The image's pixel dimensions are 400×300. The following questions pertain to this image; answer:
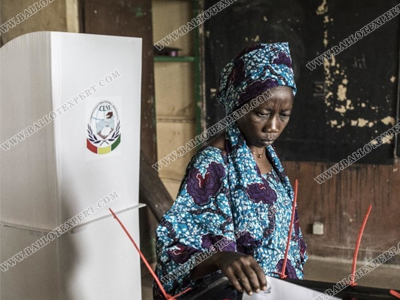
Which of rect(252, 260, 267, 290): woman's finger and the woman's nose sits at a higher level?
the woman's nose

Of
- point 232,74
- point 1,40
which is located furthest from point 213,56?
point 232,74

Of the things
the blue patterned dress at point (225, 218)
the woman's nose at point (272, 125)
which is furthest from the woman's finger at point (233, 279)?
the woman's nose at point (272, 125)

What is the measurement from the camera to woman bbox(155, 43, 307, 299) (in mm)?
1195

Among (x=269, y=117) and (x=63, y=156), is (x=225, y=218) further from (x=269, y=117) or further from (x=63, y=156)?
(x=63, y=156)

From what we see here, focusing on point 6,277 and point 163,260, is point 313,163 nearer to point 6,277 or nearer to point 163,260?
point 6,277

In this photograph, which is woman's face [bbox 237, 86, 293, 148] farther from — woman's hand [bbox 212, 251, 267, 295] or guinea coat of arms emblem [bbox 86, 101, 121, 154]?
guinea coat of arms emblem [bbox 86, 101, 121, 154]

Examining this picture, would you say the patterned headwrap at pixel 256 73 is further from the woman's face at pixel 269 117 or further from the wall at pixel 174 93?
the wall at pixel 174 93

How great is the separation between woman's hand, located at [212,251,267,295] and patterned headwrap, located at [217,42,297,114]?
427mm

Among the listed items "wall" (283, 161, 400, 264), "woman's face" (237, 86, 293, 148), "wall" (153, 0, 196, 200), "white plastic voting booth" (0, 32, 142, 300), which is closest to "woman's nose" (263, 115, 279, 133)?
"woman's face" (237, 86, 293, 148)

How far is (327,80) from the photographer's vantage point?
3824 mm

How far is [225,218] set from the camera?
1.25 metres

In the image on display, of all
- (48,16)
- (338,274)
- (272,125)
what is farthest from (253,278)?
(338,274)

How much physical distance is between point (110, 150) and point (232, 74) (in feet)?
3.49

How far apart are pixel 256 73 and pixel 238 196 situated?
304 millimetres
